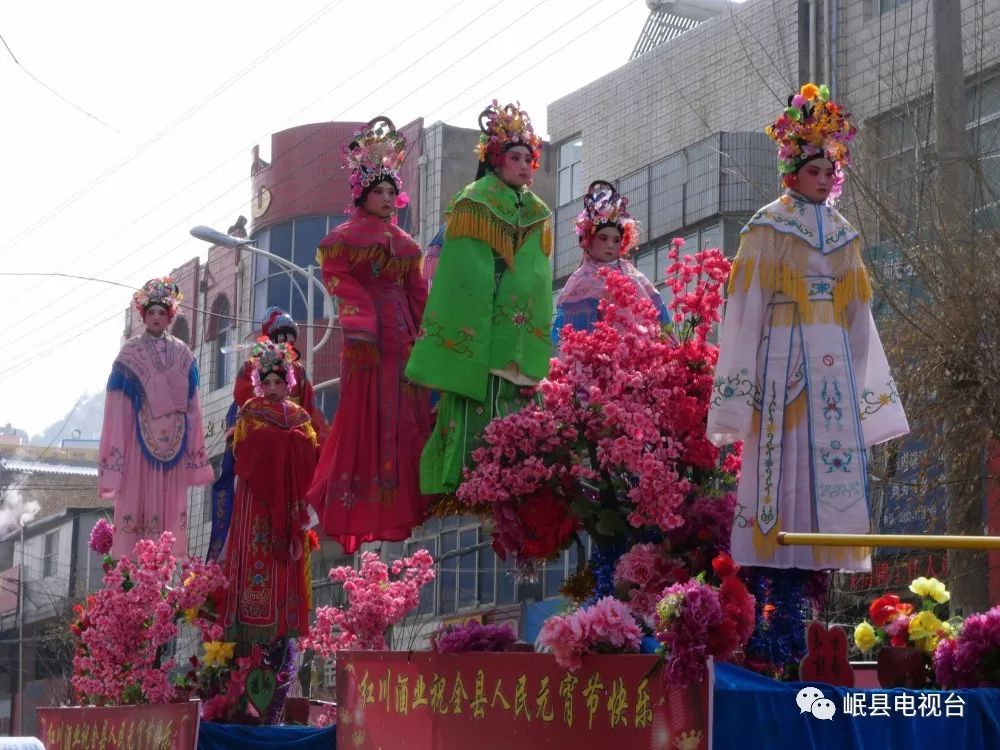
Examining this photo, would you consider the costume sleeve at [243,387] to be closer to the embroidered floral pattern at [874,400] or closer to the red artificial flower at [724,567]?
the embroidered floral pattern at [874,400]

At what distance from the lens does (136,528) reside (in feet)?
29.3

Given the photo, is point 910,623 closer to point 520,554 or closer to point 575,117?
point 520,554

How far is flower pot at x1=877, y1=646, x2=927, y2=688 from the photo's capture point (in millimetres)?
6105

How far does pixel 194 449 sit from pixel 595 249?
2.65 metres

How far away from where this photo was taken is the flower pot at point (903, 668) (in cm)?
611

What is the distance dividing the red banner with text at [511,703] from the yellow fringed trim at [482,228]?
1.70m

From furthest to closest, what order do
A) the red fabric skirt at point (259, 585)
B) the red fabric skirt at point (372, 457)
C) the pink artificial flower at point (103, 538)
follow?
1. the pink artificial flower at point (103, 538)
2. the red fabric skirt at point (259, 585)
3. the red fabric skirt at point (372, 457)

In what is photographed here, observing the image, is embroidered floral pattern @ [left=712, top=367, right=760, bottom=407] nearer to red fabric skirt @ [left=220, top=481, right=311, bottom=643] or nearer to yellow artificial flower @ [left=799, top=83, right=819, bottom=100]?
yellow artificial flower @ [left=799, top=83, right=819, bottom=100]

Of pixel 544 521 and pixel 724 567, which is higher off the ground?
pixel 544 521

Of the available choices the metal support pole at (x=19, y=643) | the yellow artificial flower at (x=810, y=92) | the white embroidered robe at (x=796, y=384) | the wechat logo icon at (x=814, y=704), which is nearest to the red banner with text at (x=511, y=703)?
the wechat logo icon at (x=814, y=704)

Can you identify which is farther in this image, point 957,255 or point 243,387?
point 957,255

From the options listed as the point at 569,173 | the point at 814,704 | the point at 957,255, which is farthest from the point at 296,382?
the point at 569,173

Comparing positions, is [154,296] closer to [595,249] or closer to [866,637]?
[595,249]

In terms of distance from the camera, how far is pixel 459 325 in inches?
265
